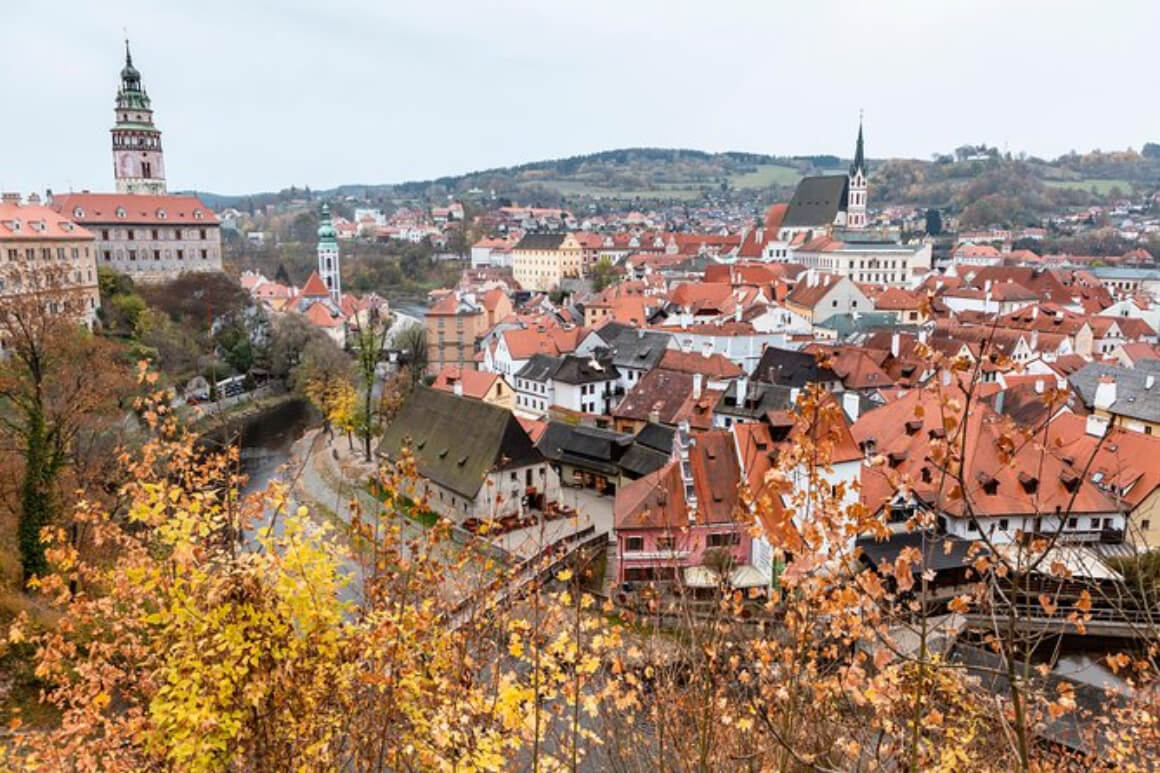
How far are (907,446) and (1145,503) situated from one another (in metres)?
6.24

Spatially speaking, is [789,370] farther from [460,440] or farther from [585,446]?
[460,440]

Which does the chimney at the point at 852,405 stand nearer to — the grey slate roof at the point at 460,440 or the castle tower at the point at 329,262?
the grey slate roof at the point at 460,440

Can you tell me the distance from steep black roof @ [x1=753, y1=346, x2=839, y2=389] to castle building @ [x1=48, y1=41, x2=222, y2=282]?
137 feet

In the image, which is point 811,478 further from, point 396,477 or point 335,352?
point 335,352

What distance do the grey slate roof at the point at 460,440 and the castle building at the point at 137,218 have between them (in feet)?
111

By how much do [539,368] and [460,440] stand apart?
42.0 feet

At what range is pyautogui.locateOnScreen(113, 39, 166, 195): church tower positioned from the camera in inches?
2571

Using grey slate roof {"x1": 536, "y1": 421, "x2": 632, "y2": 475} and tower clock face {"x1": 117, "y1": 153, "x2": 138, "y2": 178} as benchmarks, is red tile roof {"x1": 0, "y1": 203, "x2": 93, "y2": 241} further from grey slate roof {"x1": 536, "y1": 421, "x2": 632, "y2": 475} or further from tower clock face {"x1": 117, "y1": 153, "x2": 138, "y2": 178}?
grey slate roof {"x1": 536, "y1": 421, "x2": 632, "y2": 475}

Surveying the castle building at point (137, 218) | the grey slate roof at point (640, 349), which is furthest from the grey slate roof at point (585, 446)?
the castle building at point (137, 218)

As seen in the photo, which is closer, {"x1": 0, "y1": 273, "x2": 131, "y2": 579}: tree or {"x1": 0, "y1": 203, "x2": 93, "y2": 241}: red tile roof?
{"x1": 0, "y1": 273, "x2": 131, "y2": 579}: tree

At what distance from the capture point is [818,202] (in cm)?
9800

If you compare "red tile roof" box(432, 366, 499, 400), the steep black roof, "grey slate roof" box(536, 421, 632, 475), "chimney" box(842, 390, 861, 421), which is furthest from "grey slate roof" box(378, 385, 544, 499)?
the steep black roof

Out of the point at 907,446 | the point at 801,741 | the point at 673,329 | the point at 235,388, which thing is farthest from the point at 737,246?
the point at 801,741

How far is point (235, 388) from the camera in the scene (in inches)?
1884
